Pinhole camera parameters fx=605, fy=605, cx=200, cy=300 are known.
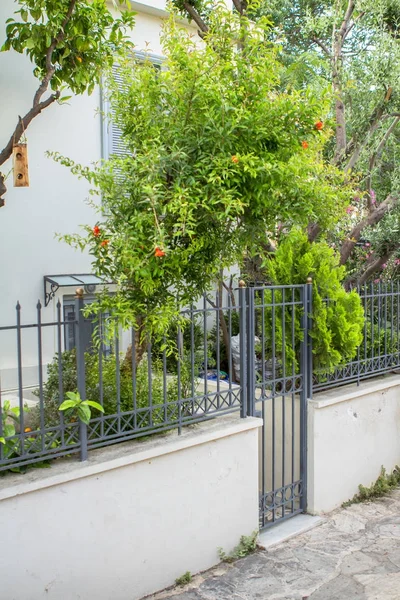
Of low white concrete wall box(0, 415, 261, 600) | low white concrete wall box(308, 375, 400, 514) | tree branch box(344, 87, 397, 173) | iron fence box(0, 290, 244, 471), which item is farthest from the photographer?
tree branch box(344, 87, 397, 173)

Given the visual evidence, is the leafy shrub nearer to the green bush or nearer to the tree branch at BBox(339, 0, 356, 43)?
the green bush

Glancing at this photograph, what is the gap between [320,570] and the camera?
15.9 feet

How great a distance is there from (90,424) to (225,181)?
1.98 meters

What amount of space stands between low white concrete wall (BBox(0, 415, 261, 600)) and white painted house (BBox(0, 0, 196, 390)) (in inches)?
127

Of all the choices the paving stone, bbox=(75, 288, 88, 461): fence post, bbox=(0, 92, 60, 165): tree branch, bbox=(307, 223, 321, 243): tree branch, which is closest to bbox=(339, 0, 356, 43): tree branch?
bbox=(307, 223, 321, 243): tree branch

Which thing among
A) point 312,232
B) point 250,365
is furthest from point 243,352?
point 312,232

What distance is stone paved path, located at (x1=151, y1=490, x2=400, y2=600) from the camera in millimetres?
4492

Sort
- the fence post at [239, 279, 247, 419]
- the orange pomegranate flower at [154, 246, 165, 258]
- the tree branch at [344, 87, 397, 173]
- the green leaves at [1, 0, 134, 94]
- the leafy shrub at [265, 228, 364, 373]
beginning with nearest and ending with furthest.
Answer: the orange pomegranate flower at [154, 246, 165, 258]
the green leaves at [1, 0, 134, 94]
the fence post at [239, 279, 247, 419]
the leafy shrub at [265, 228, 364, 373]
the tree branch at [344, 87, 397, 173]

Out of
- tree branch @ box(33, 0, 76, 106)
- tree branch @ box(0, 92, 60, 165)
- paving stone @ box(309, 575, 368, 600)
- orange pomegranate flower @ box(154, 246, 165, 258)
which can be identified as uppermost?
tree branch @ box(33, 0, 76, 106)

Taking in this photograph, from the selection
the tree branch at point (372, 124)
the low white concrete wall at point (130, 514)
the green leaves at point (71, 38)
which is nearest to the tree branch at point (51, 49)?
the green leaves at point (71, 38)

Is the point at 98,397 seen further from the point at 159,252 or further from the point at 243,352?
the point at 243,352

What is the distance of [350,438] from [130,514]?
2.95m

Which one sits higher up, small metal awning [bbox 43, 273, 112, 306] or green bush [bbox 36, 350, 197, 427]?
small metal awning [bbox 43, 273, 112, 306]

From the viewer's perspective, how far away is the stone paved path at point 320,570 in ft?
14.7
